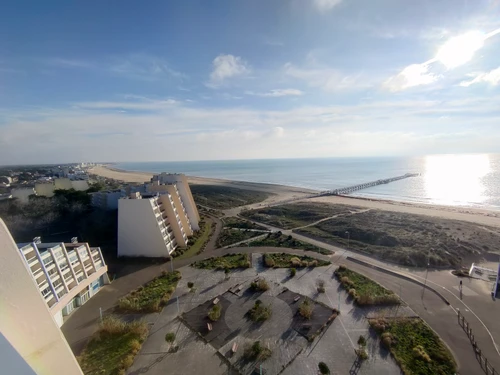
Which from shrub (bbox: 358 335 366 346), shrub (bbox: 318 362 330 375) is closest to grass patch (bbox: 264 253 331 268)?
shrub (bbox: 358 335 366 346)

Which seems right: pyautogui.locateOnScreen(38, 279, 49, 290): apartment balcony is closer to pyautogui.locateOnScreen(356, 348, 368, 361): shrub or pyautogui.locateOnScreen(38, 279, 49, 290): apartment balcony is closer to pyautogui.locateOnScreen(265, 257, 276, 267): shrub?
pyautogui.locateOnScreen(265, 257, 276, 267): shrub

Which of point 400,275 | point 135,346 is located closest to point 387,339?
point 400,275

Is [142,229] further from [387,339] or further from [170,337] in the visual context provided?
[387,339]

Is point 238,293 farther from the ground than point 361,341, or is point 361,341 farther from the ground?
point 361,341


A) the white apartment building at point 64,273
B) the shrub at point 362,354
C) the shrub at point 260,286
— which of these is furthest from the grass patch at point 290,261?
the white apartment building at point 64,273

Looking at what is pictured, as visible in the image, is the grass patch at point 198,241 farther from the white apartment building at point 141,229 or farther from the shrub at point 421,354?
the shrub at point 421,354

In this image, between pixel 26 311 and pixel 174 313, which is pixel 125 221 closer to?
pixel 174 313

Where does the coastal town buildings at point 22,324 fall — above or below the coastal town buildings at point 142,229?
above
